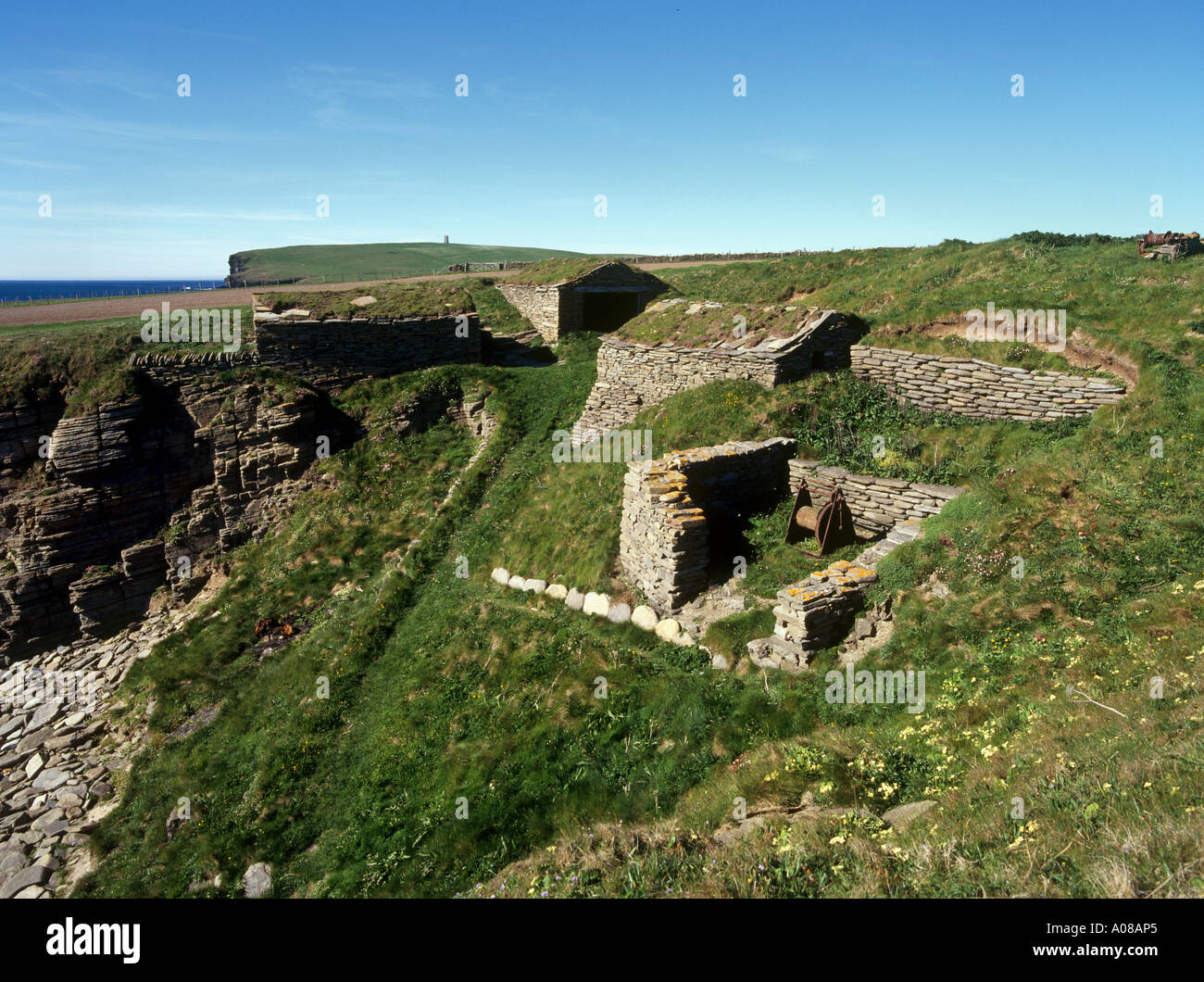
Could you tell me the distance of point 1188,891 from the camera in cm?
445

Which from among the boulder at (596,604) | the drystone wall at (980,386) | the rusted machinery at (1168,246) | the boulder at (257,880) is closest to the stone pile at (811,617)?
the boulder at (596,604)

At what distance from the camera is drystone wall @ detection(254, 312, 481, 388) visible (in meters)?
27.0

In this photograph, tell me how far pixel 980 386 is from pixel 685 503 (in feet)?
29.7

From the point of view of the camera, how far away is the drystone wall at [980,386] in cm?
1509

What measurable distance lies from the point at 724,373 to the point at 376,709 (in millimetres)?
14026

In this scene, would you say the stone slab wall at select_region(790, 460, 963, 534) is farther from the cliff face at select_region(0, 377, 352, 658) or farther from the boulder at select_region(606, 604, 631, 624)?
the cliff face at select_region(0, 377, 352, 658)

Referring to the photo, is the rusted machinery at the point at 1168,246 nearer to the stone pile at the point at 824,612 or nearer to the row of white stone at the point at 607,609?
the stone pile at the point at 824,612

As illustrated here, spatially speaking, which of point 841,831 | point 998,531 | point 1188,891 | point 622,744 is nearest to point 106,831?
point 622,744

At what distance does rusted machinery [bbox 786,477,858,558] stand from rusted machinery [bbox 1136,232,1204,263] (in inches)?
669

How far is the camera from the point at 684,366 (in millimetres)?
21438

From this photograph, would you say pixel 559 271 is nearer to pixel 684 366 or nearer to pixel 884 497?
pixel 684 366

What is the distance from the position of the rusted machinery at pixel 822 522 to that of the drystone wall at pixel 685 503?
1.45m

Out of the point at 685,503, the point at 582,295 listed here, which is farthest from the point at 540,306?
the point at 685,503
